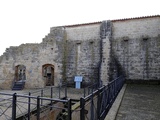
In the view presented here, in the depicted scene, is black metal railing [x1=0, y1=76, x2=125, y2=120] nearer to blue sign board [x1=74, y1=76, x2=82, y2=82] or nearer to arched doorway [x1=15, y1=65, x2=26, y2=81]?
blue sign board [x1=74, y1=76, x2=82, y2=82]

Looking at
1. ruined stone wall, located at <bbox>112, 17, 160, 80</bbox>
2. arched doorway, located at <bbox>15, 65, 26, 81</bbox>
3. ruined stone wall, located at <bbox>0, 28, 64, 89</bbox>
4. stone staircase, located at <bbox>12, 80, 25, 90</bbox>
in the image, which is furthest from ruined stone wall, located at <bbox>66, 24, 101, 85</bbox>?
arched doorway, located at <bbox>15, 65, 26, 81</bbox>

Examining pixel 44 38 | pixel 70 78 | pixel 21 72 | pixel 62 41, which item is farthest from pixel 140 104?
pixel 21 72

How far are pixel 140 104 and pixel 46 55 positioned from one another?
9.46m

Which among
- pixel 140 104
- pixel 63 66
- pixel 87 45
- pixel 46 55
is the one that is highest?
pixel 87 45

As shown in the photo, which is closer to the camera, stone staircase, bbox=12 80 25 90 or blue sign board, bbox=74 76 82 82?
blue sign board, bbox=74 76 82 82

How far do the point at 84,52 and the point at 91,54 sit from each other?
2.15 ft

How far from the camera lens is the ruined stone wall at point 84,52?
40.0ft

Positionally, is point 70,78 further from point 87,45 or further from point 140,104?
point 140,104

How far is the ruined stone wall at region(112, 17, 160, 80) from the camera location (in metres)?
10.6

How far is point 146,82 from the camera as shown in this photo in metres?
10.6

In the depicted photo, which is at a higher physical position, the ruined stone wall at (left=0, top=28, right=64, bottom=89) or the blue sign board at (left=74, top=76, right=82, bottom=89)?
the ruined stone wall at (left=0, top=28, right=64, bottom=89)

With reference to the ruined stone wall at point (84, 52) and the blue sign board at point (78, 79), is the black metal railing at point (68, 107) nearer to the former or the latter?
the blue sign board at point (78, 79)

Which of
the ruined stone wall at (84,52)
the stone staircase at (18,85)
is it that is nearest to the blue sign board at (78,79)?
the ruined stone wall at (84,52)

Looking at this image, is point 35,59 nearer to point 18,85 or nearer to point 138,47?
point 18,85
